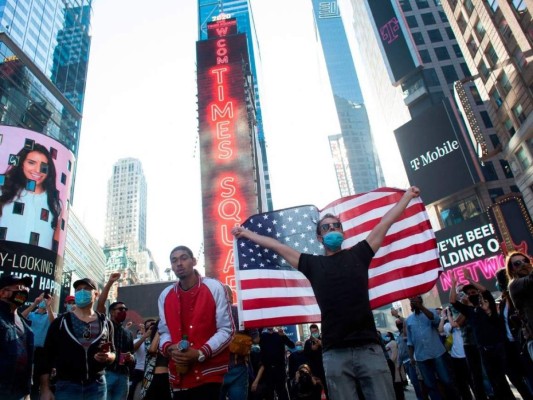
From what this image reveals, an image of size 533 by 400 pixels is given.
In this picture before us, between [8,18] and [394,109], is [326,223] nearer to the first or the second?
[394,109]

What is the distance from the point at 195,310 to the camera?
3996 millimetres

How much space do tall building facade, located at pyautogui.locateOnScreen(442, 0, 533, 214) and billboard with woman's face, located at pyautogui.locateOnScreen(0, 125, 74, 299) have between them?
38.7 m

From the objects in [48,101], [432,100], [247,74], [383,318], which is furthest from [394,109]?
[383,318]

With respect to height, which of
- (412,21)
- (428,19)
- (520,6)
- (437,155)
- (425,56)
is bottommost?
(437,155)

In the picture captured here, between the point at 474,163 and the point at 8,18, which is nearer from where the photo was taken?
the point at 474,163

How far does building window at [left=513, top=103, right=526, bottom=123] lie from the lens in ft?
102

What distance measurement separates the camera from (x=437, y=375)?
7.93 m

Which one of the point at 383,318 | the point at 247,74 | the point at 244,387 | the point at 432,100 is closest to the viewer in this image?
the point at 244,387

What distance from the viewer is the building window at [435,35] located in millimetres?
66550

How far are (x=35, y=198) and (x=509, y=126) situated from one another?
4442 cm

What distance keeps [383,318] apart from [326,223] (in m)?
139

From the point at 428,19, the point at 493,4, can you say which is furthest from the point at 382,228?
the point at 428,19

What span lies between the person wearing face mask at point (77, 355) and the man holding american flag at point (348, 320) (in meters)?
2.54

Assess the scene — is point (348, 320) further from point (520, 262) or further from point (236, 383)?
point (236, 383)
